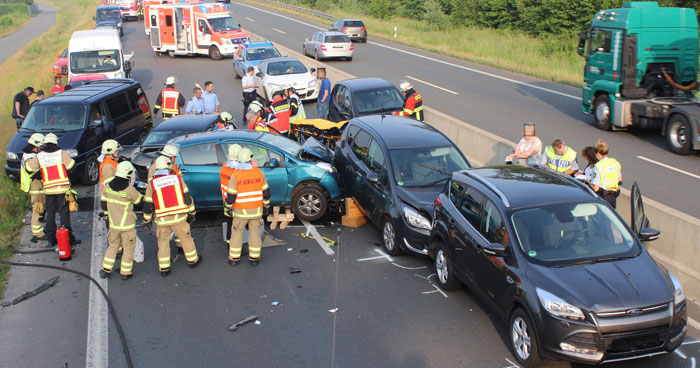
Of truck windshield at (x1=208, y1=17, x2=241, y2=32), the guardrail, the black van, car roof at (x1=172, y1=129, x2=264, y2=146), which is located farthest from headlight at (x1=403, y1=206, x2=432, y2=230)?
the guardrail

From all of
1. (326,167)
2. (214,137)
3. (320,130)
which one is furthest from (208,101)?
(326,167)

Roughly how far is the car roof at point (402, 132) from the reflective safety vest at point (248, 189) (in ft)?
7.17

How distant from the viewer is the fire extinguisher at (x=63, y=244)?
9273mm

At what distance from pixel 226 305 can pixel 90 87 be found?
9.83m

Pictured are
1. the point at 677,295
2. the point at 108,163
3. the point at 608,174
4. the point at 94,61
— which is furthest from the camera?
the point at 94,61

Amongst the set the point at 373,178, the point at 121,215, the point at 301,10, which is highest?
the point at 301,10

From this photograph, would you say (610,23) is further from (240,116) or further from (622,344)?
(622,344)

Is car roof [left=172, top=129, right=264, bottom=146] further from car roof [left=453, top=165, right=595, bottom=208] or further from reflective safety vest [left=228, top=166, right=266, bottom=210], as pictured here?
car roof [left=453, top=165, right=595, bottom=208]

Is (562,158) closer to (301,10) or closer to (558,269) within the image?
(558,269)

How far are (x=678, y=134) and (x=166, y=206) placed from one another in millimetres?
11944

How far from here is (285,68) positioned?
21.4 m

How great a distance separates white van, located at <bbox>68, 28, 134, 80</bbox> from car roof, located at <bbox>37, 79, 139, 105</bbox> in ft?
16.6

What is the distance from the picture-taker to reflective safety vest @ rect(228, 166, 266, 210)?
28.9ft

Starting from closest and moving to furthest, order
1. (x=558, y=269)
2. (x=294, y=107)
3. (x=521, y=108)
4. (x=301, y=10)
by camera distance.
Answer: (x=558, y=269) → (x=294, y=107) → (x=521, y=108) → (x=301, y=10)
